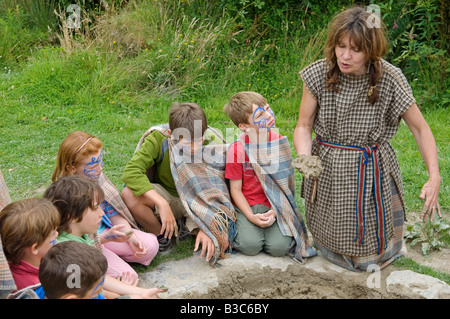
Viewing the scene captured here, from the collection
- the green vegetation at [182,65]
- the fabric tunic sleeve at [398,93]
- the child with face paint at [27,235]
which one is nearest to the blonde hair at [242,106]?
the fabric tunic sleeve at [398,93]

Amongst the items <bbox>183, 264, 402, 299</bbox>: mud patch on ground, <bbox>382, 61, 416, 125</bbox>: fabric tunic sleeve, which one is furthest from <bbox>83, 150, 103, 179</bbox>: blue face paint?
<bbox>382, 61, 416, 125</bbox>: fabric tunic sleeve

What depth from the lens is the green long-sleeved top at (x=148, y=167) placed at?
3.21m

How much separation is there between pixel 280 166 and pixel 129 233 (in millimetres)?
1024

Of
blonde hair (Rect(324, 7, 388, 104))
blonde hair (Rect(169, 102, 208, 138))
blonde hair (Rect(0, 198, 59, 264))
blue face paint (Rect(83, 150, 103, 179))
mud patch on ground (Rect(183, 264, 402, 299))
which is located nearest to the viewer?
Answer: blonde hair (Rect(0, 198, 59, 264))

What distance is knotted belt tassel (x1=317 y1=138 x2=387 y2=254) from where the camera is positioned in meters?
2.97

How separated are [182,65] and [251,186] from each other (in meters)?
3.19

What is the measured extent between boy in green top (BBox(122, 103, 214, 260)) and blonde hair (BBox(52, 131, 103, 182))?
327 mm

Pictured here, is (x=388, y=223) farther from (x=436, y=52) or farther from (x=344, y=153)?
(x=436, y=52)

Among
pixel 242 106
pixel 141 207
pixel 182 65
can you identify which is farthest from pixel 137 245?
pixel 182 65

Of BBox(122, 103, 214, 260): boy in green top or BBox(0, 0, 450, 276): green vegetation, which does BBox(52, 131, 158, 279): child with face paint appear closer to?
BBox(122, 103, 214, 260): boy in green top

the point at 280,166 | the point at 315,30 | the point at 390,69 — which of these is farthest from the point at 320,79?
the point at 315,30

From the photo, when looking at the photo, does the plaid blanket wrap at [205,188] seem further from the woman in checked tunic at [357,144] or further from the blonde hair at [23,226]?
the blonde hair at [23,226]

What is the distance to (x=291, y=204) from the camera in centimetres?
333

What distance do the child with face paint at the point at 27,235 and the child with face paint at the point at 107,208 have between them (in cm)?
49
